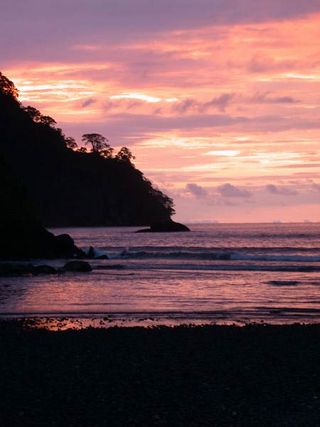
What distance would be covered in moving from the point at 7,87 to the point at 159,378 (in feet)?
425

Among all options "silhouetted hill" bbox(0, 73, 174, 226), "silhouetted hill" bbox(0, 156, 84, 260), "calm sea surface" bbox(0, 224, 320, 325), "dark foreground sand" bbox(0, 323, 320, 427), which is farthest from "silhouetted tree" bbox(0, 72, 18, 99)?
"dark foreground sand" bbox(0, 323, 320, 427)

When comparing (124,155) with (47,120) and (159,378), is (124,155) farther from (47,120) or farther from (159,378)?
(159,378)

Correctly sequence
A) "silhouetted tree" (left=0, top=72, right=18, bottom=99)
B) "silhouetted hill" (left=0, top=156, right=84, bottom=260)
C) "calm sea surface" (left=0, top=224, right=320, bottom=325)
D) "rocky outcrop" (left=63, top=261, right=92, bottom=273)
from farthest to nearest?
"silhouetted tree" (left=0, top=72, right=18, bottom=99)
"silhouetted hill" (left=0, top=156, right=84, bottom=260)
"rocky outcrop" (left=63, top=261, right=92, bottom=273)
"calm sea surface" (left=0, top=224, right=320, bottom=325)

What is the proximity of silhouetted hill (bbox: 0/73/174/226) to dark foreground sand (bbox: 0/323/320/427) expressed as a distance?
4795 inches

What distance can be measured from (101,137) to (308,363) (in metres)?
184

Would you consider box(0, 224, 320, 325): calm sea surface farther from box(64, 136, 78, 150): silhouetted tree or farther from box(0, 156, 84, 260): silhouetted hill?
box(64, 136, 78, 150): silhouetted tree

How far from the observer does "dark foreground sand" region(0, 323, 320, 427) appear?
10.3 meters

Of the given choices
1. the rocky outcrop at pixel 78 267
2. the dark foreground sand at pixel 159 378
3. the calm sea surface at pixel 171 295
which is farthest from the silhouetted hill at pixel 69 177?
the dark foreground sand at pixel 159 378

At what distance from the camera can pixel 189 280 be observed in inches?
1457

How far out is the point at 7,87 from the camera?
137m

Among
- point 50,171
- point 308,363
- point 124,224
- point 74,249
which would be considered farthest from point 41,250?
point 124,224

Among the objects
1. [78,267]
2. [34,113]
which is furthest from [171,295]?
[34,113]

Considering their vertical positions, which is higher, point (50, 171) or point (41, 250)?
point (50, 171)

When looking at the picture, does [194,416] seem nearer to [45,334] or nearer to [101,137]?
[45,334]
